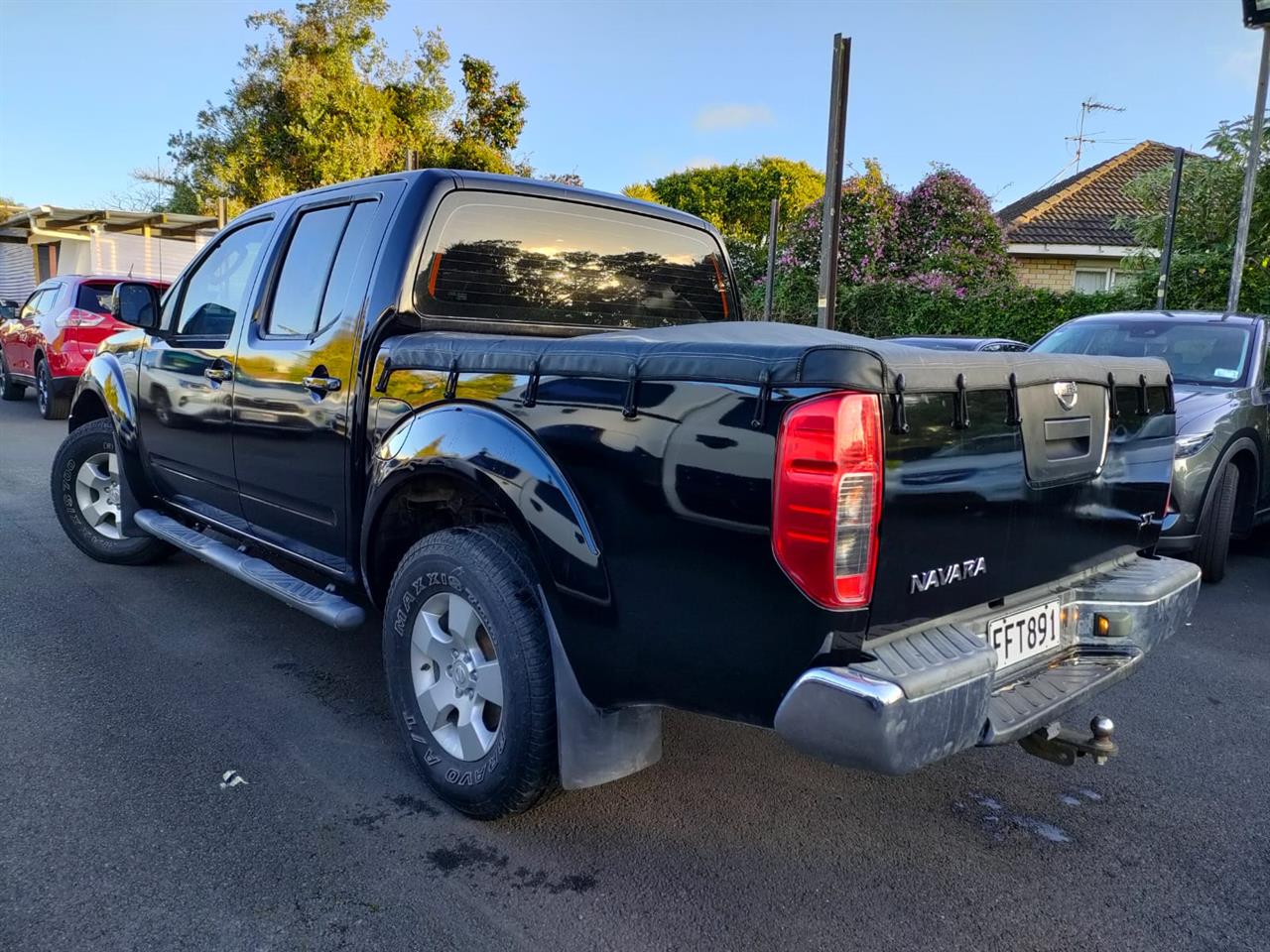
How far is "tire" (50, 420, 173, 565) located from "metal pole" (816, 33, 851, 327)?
6.81 meters

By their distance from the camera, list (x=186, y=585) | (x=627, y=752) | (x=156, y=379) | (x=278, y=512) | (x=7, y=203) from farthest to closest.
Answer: (x=7, y=203)
(x=186, y=585)
(x=156, y=379)
(x=278, y=512)
(x=627, y=752)

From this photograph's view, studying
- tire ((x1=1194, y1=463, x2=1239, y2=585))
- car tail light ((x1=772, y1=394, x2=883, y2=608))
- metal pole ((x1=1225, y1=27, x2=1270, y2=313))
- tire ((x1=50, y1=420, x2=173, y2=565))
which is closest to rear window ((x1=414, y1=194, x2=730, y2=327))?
car tail light ((x1=772, y1=394, x2=883, y2=608))

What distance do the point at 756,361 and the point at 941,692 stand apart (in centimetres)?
84

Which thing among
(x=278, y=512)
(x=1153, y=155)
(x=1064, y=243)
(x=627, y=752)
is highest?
(x=1153, y=155)

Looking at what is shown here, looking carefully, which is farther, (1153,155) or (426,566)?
(1153,155)

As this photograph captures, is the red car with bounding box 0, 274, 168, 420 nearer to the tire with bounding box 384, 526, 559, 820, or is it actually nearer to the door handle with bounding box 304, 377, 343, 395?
the door handle with bounding box 304, 377, 343, 395

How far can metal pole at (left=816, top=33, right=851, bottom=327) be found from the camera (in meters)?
9.58

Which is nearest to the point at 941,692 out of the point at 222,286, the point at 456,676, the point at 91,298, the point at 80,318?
the point at 456,676

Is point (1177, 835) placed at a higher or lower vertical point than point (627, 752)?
lower

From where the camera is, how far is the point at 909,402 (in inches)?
85.4

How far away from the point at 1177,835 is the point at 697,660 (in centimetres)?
173

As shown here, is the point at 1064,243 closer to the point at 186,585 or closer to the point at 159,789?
the point at 186,585

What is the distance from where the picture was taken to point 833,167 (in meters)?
9.91

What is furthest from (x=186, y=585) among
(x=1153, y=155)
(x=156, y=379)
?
(x=1153, y=155)
